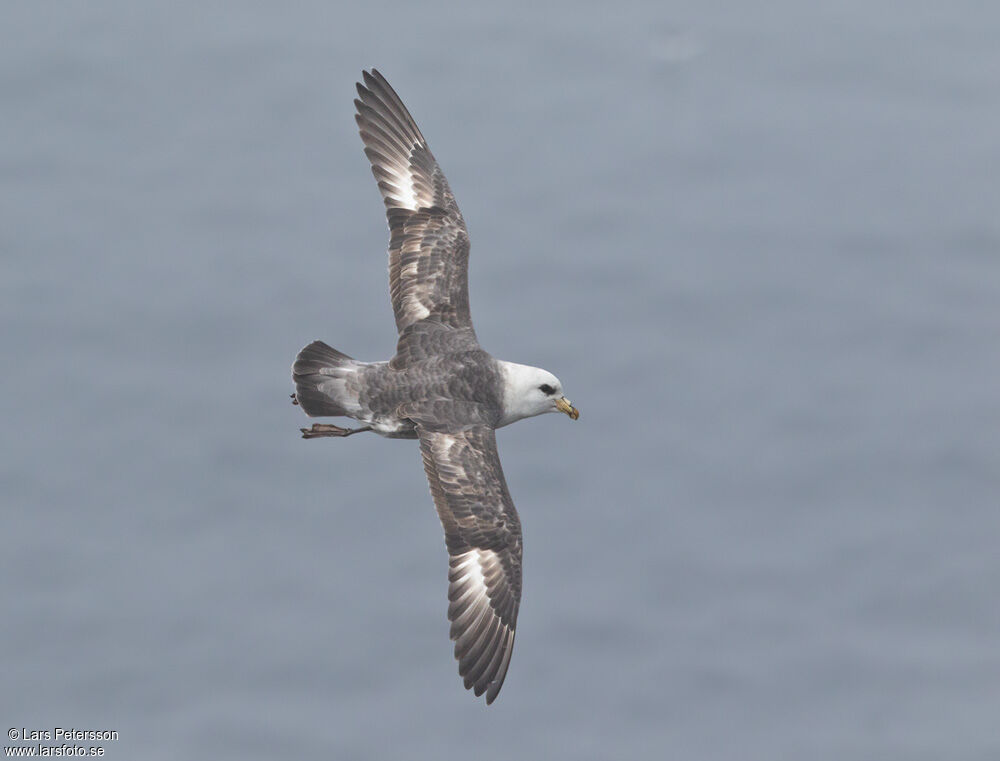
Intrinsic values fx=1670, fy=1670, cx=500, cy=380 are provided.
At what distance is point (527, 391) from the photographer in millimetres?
17000

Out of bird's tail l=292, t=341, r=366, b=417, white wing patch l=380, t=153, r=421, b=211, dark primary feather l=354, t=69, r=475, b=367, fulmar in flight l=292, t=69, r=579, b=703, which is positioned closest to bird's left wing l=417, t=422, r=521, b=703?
fulmar in flight l=292, t=69, r=579, b=703

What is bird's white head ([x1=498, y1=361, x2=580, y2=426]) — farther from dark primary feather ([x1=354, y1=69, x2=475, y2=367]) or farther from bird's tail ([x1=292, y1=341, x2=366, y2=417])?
bird's tail ([x1=292, y1=341, x2=366, y2=417])

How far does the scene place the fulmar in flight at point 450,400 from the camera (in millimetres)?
16234

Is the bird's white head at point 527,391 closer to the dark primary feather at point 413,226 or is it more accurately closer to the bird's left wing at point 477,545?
the bird's left wing at point 477,545

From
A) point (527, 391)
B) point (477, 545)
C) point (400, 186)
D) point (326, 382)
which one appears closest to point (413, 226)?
point (400, 186)

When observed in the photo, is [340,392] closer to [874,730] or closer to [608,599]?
[608,599]

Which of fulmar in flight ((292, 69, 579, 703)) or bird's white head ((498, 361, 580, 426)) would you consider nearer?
fulmar in flight ((292, 69, 579, 703))

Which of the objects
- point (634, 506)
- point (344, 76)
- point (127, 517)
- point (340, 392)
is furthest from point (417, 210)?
point (344, 76)

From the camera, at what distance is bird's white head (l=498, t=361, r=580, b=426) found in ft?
55.7

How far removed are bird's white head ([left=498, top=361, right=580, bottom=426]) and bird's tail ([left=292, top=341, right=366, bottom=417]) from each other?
4.91ft

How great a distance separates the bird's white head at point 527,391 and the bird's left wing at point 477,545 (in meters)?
0.78

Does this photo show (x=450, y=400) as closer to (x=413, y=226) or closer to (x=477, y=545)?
(x=477, y=545)

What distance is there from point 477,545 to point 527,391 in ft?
5.69

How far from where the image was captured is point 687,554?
62.6 meters
